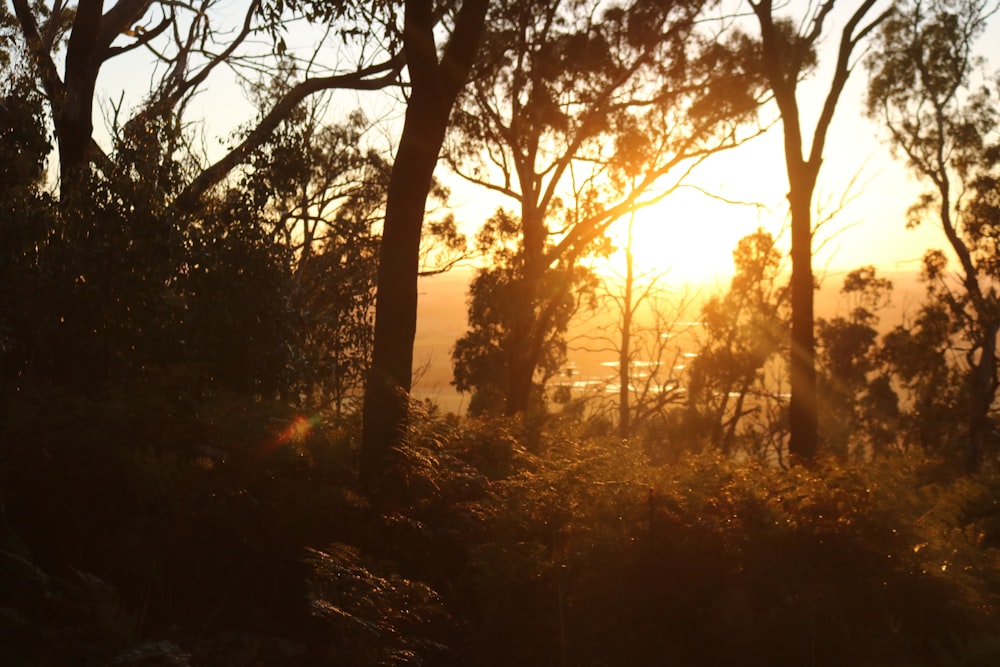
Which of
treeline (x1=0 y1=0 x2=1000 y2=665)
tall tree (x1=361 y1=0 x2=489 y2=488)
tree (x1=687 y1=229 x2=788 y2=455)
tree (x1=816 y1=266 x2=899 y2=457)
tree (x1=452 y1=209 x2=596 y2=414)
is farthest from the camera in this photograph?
tree (x1=816 y1=266 x2=899 y2=457)

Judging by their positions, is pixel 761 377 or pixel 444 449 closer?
pixel 444 449

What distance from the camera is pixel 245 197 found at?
34.0 feet

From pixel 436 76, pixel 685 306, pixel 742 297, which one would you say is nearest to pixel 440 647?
pixel 436 76

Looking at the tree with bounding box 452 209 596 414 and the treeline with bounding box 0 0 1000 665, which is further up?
the tree with bounding box 452 209 596 414

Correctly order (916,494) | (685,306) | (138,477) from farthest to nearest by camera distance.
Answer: (685,306) < (916,494) < (138,477)

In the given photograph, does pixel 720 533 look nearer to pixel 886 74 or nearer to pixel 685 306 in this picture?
pixel 886 74

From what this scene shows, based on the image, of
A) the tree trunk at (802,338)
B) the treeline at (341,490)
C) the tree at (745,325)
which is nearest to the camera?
the treeline at (341,490)

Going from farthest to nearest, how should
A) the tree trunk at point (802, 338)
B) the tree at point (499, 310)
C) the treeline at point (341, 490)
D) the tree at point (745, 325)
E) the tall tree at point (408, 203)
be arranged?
the tree at point (745, 325) < the tree at point (499, 310) < the tree trunk at point (802, 338) < the tall tree at point (408, 203) < the treeline at point (341, 490)

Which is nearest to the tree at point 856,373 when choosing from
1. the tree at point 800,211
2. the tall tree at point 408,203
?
the tree at point 800,211

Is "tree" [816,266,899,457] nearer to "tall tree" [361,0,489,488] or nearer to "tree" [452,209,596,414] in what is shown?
"tree" [452,209,596,414]

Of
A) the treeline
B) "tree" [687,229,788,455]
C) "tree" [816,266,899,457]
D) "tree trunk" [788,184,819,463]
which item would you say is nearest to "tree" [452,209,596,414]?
"tree" [687,229,788,455]

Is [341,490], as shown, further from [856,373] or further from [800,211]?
[856,373]

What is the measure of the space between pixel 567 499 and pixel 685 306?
38.2 meters

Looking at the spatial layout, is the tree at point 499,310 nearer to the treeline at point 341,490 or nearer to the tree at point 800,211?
the tree at point 800,211
